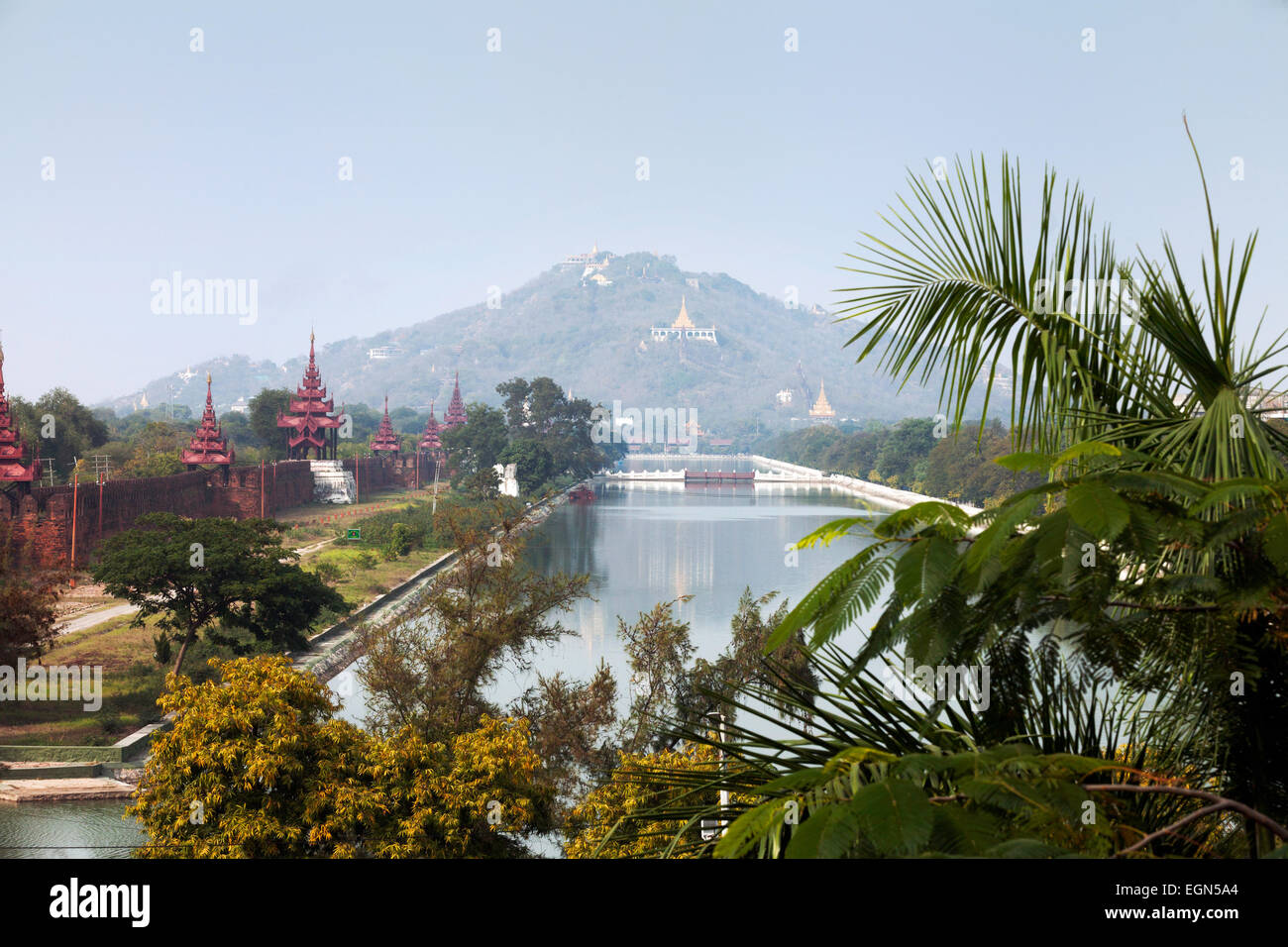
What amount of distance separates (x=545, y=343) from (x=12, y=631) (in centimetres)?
11593

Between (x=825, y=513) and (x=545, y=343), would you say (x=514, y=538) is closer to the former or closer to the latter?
(x=825, y=513)

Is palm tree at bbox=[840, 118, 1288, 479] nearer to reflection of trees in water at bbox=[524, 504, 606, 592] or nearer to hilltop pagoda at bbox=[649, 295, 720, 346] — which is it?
reflection of trees in water at bbox=[524, 504, 606, 592]

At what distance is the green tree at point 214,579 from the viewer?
46.6ft

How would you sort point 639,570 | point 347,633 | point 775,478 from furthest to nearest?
point 775,478 → point 639,570 → point 347,633

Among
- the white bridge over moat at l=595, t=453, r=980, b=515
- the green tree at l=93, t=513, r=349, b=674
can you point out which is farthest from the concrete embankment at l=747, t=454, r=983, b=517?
the green tree at l=93, t=513, r=349, b=674

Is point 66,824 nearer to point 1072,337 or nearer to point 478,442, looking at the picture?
point 1072,337

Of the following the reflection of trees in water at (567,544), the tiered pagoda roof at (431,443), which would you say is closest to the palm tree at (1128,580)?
the reflection of trees in water at (567,544)

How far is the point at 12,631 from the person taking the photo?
12.4 metres

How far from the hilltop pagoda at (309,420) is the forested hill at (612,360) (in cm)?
6132

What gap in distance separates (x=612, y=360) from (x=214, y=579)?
104 meters

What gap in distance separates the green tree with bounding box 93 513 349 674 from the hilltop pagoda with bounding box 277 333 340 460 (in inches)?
967

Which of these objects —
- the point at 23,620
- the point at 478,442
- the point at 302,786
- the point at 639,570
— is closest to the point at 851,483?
the point at 478,442

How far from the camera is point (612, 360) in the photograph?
11719 cm

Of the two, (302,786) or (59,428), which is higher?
(59,428)
